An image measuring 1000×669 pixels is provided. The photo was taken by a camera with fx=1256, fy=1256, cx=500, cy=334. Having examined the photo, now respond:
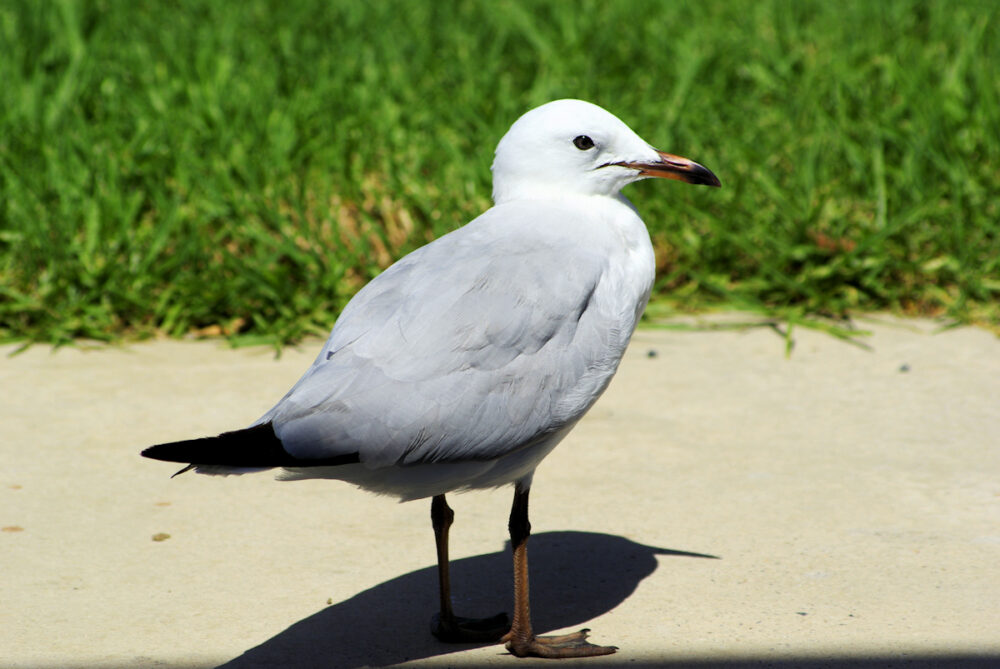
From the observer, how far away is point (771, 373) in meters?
4.45

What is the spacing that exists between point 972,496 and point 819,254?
5.76 ft

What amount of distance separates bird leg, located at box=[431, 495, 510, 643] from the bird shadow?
0.03m

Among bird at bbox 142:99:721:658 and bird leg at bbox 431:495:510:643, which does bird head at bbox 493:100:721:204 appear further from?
bird leg at bbox 431:495:510:643

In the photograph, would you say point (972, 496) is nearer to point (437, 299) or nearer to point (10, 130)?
point (437, 299)

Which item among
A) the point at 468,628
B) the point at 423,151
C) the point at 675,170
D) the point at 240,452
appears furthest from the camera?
the point at 423,151

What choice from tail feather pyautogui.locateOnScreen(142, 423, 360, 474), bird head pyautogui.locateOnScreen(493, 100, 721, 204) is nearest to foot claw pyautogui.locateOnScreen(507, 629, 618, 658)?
tail feather pyautogui.locateOnScreen(142, 423, 360, 474)

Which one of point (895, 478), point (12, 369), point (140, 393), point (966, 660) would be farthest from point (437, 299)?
point (12, 369)

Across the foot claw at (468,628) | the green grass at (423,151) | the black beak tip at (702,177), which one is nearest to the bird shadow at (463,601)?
the foot claw at (468,628)

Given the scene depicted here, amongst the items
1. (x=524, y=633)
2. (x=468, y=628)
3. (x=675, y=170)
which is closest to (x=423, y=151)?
(x=675, y=170)

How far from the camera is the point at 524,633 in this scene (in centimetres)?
278

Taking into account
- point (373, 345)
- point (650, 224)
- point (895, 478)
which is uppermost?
point (373, 345)

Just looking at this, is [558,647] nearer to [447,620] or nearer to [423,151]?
[447,620]

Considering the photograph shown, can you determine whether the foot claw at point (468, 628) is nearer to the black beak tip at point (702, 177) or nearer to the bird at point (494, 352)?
the bird at point (494, 352)

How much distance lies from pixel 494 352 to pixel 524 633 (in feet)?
2.13
